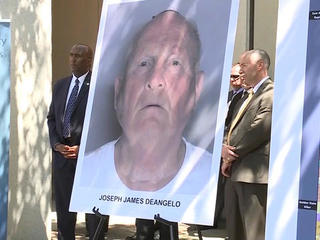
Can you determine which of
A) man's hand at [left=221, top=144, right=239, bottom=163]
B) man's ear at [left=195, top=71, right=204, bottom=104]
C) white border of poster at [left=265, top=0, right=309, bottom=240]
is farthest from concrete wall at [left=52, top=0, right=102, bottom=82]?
white border of poster at [left=265, top=0, right=309, bottom=240]

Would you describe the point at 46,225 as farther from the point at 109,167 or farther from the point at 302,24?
the point at 302,24

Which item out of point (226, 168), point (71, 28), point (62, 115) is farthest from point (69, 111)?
point (71, 28)

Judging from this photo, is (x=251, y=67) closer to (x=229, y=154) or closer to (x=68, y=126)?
(x=229, y=154)

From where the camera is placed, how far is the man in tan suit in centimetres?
436

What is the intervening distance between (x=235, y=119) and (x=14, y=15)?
2896mm

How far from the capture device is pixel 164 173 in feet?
11.7

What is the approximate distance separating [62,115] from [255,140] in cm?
189

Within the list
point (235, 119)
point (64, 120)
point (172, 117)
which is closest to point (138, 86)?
point (172, 117)

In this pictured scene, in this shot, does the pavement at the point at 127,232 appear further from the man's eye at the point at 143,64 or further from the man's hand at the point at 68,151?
the man's eye at the point at 143,64

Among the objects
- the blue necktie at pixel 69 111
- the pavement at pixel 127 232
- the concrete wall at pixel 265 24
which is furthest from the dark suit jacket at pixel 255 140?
the concrete wall at pixel 265 24

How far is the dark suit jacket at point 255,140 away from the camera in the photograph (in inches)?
171

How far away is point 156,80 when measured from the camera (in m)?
3.65

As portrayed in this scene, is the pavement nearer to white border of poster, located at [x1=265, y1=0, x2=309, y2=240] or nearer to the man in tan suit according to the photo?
the man in tan suit

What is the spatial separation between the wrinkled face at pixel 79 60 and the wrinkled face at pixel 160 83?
1646 mm
